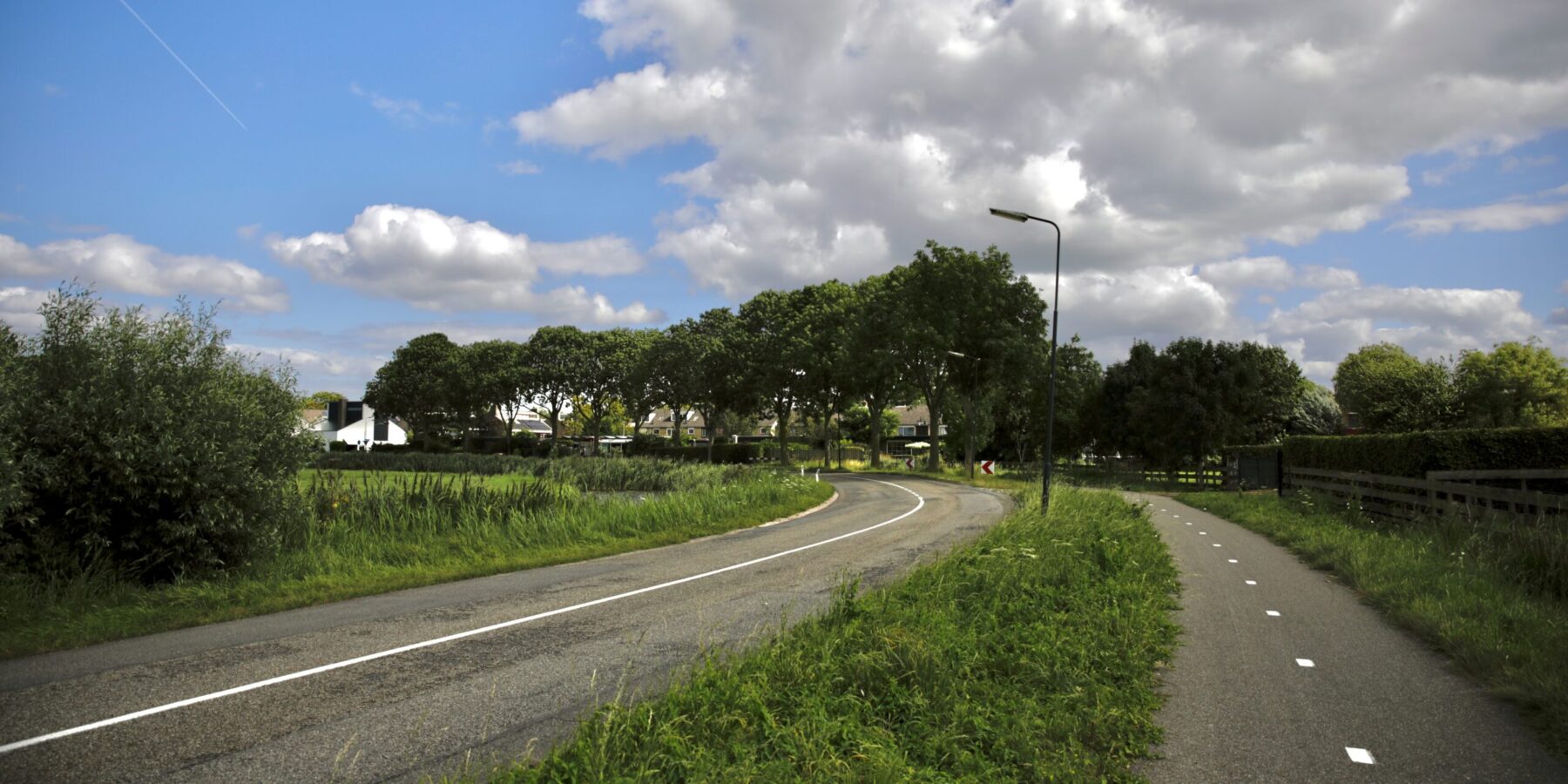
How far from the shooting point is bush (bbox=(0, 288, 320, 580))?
10.4 meters

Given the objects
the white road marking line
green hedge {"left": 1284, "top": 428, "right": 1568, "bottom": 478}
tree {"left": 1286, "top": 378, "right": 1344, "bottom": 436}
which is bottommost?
the white road marking line

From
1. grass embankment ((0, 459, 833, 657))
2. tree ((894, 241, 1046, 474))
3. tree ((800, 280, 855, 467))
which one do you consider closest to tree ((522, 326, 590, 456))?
tree ((800, 280, 855, 467))

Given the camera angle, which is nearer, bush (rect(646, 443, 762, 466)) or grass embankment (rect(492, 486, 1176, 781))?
grass embankment (rect(492, 486, 1176, 781))

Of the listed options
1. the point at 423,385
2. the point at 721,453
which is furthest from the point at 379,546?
the point at 423,385

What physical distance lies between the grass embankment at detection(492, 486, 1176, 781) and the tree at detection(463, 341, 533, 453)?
227 feet

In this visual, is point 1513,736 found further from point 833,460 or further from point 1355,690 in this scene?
point 833,460

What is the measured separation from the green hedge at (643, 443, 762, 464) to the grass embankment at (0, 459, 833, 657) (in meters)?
38.3

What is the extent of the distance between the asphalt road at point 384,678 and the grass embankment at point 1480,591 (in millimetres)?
5953

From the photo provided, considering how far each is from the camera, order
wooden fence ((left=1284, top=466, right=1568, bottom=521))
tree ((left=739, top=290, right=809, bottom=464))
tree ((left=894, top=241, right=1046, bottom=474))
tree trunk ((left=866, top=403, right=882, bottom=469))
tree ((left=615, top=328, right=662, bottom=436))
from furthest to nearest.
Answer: tree ((left=615, top=328, right=662, bottom=436))
tree trunk ((left=866, top=403, right=882, bottom=469))
tree ((left=739, top=290, right=809, bottom=464))
tree ((left=894, top=241, right=1046, bottom=474))
wooden fence ((left=1284, top=466, right=1568, bottom=521))

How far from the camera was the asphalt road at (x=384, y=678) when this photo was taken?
549cm

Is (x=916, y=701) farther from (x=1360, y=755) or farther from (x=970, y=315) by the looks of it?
(x=970, y=315)

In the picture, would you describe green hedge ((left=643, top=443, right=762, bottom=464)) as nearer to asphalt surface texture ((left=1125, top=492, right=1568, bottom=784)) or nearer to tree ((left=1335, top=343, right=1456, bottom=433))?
tree ((left=1335, top=343, right=1456, bottom=433))

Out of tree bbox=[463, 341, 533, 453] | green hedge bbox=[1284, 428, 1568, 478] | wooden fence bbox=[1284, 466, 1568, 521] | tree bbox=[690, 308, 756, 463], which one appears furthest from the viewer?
tree bbox=[463, 341, 533, 453]

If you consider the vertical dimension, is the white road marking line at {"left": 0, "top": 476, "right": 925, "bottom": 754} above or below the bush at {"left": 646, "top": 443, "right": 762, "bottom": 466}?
below
